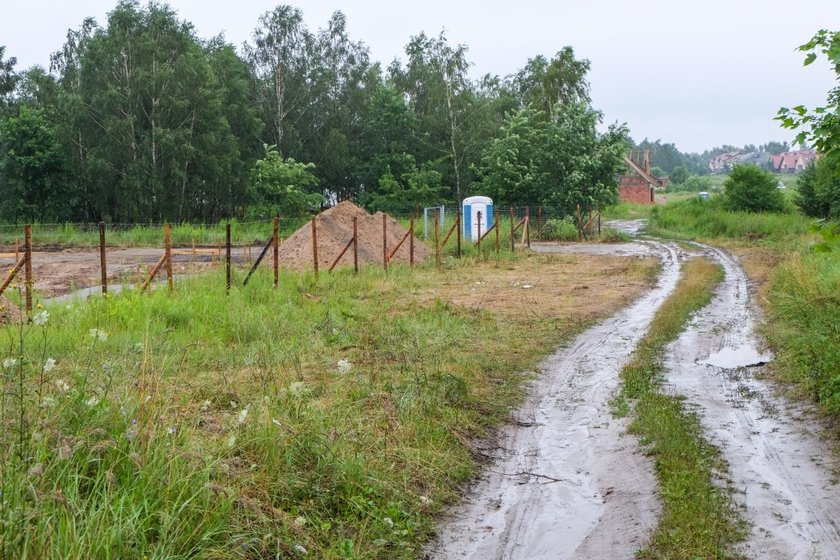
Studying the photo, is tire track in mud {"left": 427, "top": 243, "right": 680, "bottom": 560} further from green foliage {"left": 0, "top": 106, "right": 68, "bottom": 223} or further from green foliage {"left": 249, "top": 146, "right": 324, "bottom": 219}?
green foliage {"left": 0, "top": 106, "right": 68, "bottom": 223}

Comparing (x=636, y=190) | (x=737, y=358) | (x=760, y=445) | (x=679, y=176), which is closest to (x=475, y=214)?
(x=737, y=358)

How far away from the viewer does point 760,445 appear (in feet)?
24.5

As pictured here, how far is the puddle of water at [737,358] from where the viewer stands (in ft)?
36.4

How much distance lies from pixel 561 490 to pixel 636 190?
283 ft

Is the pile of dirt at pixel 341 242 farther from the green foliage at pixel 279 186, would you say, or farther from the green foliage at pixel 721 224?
the green foliage at pixel 279 186

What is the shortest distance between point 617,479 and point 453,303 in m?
9.92

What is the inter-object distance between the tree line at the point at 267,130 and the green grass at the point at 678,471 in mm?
33201

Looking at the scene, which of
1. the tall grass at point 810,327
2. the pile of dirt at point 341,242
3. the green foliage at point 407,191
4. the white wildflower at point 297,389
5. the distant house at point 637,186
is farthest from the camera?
the distant house at point 637,186

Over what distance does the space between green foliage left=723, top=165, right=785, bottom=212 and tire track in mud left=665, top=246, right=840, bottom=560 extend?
34607 mm

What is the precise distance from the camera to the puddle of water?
11086 mm

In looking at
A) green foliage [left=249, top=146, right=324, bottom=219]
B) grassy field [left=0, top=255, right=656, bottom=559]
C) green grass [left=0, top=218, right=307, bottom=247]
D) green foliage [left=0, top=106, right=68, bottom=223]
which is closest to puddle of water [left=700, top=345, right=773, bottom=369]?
grassy field [left=0, top=255, right=656, bottom=559]

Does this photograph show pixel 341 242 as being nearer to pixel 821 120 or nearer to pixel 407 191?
pixel 821 120

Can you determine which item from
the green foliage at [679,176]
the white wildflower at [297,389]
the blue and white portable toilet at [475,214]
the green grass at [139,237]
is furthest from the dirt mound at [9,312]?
the green foliage at [679,176]

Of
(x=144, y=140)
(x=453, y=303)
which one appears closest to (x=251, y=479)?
(x=453, y=303)
